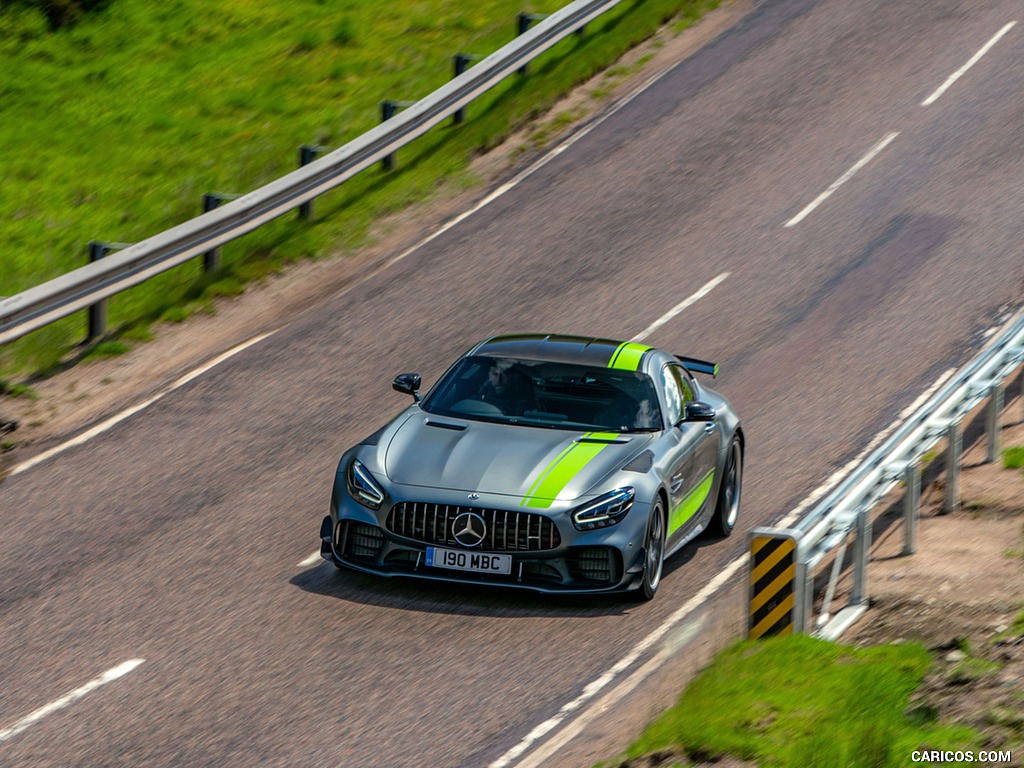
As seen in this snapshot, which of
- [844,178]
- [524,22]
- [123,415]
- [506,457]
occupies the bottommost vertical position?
[123,415]

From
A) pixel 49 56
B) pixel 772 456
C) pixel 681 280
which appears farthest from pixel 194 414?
pixel 49 56

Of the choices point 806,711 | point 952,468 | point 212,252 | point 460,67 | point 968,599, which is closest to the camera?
point 806,711

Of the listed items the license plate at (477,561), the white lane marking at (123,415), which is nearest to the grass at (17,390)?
the white lane marking at (123,415)

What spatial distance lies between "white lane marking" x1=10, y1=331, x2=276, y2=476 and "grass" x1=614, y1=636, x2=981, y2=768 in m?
6.74

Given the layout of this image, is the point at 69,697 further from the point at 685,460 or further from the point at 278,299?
the point at 278,299

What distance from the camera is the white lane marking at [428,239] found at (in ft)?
44.5

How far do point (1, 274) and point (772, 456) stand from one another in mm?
9510

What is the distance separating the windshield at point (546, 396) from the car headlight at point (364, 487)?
0.99 metres

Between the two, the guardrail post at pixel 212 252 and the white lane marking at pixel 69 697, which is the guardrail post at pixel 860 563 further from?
the guardrail post at pixel 212 252

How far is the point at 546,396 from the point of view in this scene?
37.4 feet

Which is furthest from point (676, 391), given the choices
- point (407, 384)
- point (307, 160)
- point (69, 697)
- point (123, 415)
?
point (307, 160)

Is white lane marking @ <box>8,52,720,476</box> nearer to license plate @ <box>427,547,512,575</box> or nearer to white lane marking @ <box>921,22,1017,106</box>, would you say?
white lane marking @ <box>921,22,1017,106</box>

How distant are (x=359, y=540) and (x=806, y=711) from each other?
3.56 m

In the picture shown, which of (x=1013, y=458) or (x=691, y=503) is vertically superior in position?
(x=691, y=503)
